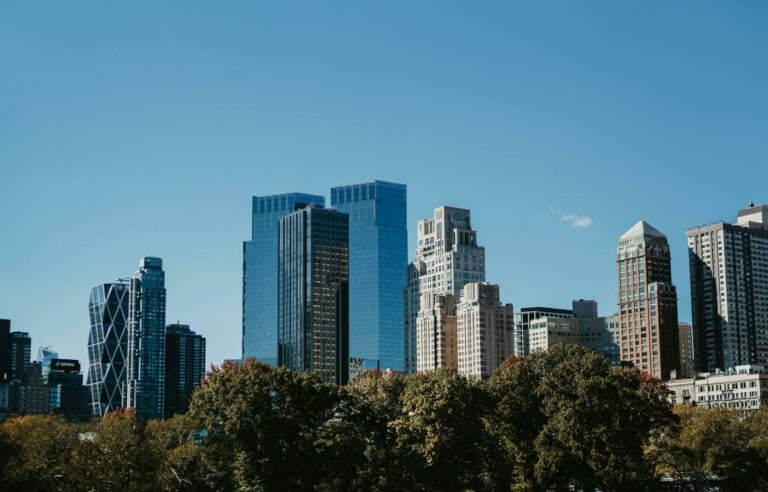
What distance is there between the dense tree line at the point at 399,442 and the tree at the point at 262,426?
11 cm

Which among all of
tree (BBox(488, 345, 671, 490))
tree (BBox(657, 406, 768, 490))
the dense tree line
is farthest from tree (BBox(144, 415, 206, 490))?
tree (BBox(657, 406, 768, 490))

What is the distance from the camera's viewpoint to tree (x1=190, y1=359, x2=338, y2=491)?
10162 centimetres

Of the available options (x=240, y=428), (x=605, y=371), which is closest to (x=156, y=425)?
(x=240, y=428)

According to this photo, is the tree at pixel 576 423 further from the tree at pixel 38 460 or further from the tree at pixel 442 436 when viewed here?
the tree at pixel 38 460

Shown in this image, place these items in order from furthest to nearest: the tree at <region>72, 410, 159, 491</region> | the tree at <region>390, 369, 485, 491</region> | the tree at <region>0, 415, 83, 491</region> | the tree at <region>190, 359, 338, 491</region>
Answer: the tree at <region>390, 369, 485, 491</region>, the tree at <region>72, 410, 159, 491</region>, the tree at <region>0, 415, 83, 491</region>, the tree at <region>190, 359, 338, 491</region>

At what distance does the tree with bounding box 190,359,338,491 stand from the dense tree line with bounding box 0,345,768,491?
11 centimetres

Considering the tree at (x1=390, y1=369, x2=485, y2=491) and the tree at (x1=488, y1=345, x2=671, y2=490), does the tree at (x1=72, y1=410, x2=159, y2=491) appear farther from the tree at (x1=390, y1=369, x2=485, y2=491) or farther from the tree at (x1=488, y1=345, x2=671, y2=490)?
the tree at (x1=488, y1=345, x2=671, y2=490)

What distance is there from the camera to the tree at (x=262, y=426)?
102 m

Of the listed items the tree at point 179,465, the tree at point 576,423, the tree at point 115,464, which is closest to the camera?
the tree at point 115,464

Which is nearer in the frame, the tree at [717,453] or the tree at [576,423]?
the tree at [576,423]

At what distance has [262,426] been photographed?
101938mm

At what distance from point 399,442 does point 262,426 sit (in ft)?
42.2

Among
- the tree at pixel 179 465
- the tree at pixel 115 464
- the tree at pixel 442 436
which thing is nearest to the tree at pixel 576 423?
the tree at pixel 442 436

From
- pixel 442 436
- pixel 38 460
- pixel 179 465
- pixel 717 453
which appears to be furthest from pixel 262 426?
pixel 717 453
